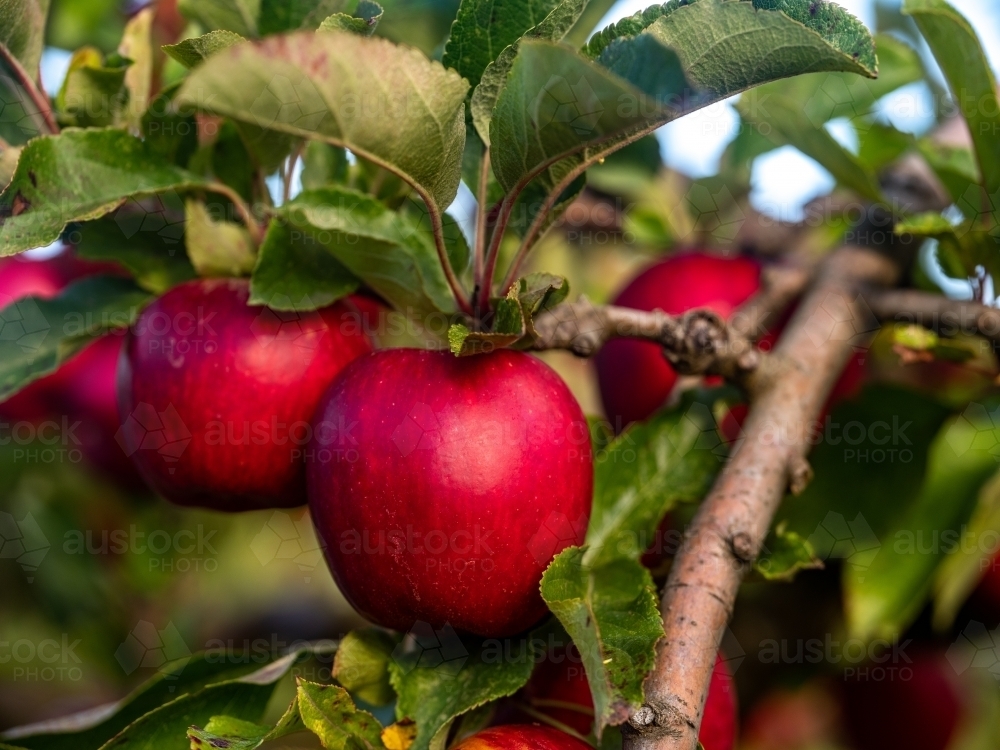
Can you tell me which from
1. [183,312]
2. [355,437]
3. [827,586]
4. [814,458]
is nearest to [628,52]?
[355,437]

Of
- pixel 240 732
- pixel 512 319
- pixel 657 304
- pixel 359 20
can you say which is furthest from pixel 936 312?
pixel 240 732

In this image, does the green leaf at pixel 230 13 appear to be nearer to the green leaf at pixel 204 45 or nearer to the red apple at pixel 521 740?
the green leaf at pixel 204 45

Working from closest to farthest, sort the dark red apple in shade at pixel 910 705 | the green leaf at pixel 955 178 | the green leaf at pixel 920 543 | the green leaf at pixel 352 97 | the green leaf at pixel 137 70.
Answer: the green leaf at pixel 352 97
the green leaf at pixel 137 70
the green leaf at pixel 955 178
the green leaf at pixel 920 543
the dark red apple in shade at pixel 910 705

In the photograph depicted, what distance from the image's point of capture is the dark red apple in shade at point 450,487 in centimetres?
56

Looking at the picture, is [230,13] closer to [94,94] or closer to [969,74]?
[94,94]

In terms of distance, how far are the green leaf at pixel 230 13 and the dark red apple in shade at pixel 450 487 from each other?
0.36 meters

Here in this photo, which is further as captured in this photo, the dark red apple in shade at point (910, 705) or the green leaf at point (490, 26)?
the dark red apple in shade at point (910, 705)

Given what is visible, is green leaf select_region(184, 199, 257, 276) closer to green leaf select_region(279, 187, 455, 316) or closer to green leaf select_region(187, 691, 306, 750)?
green leaf select_region(279, 187, 455, 316)

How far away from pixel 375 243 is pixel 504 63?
15 centimetres

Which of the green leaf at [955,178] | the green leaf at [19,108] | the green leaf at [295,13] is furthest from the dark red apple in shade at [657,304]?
the green leaf at [19,108]

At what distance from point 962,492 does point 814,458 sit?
0.22m

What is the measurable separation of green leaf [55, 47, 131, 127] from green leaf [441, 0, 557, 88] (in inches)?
11.3

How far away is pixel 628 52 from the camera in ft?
1.60

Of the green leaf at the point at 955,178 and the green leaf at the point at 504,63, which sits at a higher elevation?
the green leaf at the point at 504,63
